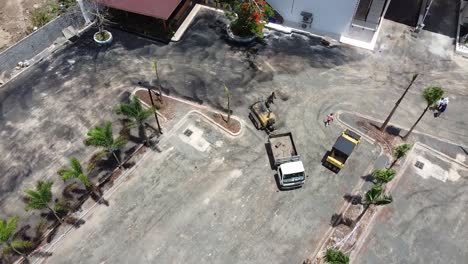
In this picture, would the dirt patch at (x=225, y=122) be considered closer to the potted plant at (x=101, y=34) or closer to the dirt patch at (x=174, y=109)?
the dirt patch at (x=174, y=109)

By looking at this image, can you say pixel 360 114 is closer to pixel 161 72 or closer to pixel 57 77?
pixel 161 72

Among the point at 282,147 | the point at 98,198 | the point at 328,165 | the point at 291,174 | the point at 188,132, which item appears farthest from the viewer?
the point at 188,132

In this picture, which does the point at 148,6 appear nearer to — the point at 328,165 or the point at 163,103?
the point at 163,103

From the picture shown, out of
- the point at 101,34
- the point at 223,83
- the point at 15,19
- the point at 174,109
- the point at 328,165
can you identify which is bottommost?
the point at 328,165

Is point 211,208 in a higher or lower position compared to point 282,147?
lower

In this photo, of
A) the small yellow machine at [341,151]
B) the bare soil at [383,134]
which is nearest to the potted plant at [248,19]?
the bare soil at [383,134]

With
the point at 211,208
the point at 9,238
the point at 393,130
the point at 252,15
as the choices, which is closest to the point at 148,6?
the point at 252,15

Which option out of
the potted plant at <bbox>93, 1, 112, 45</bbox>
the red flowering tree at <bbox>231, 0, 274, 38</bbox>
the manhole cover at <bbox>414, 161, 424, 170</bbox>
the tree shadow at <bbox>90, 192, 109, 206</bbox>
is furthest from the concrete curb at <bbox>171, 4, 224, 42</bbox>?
the manhole cover at <bbox>414, 161, 424, 170</bbox>
